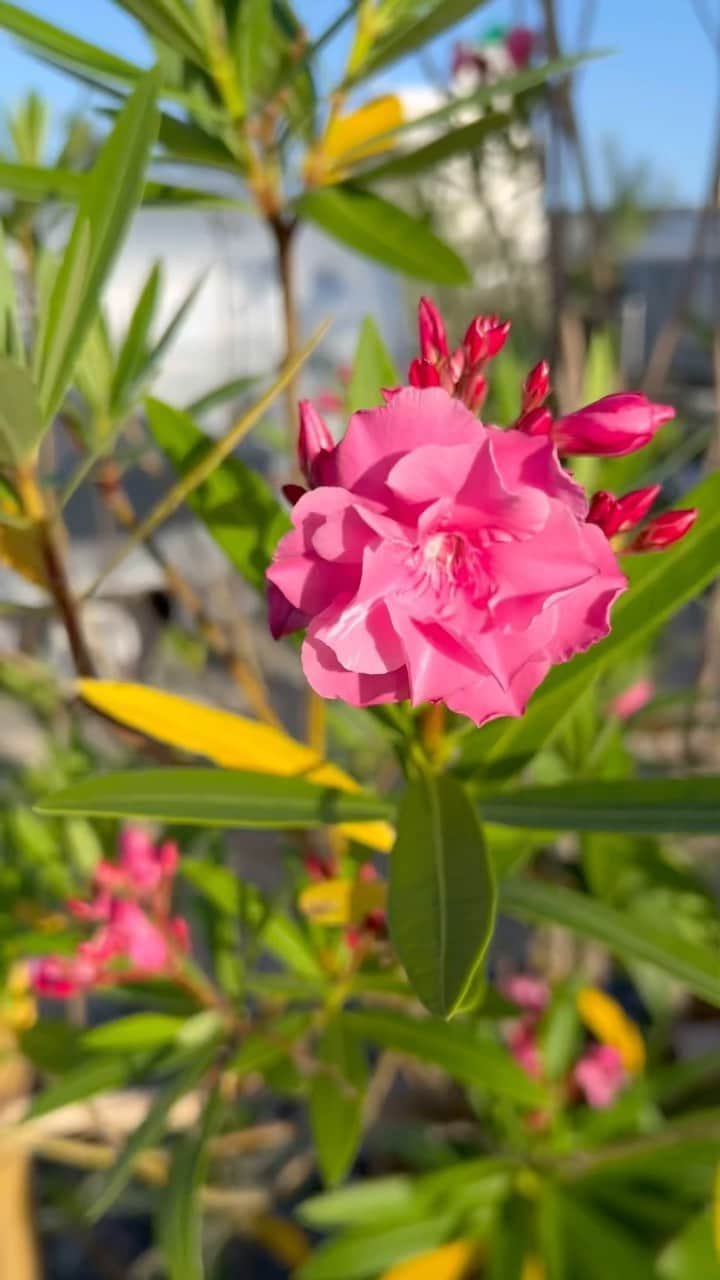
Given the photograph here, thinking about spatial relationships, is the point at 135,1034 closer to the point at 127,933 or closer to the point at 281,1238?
the point at 127,933

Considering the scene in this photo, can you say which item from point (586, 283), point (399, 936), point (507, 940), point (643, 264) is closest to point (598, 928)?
point (399, 936)

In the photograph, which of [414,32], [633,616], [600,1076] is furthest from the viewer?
[600,1076]

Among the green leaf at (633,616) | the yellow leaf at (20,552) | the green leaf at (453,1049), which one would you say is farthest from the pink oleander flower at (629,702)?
the yellow leaf at (20,552)

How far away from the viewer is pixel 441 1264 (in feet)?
2.84

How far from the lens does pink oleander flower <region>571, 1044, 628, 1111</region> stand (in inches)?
42.9

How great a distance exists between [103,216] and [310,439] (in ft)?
0.48

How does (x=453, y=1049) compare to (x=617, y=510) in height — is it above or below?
below

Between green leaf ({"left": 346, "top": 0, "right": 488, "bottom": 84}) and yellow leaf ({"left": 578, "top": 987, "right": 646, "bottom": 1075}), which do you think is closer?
green leaf ({"left": 346, "top": 0, "right": 488, "bottom": 84})

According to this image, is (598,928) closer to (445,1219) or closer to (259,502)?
(259,502)

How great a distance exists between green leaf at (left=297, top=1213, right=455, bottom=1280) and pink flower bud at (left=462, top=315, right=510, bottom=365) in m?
0.78

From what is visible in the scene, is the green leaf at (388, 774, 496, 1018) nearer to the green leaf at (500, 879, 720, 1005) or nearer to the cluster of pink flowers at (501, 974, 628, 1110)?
the green leaf at (500, 879, 720, 1005)

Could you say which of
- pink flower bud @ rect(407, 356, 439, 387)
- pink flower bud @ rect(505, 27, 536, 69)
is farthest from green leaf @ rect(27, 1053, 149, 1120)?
pink flower bud @ rect(505, 27, 536, 69)

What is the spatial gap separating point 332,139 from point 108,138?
0.80 ft

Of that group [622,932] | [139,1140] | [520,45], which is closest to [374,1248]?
[139,1140]
